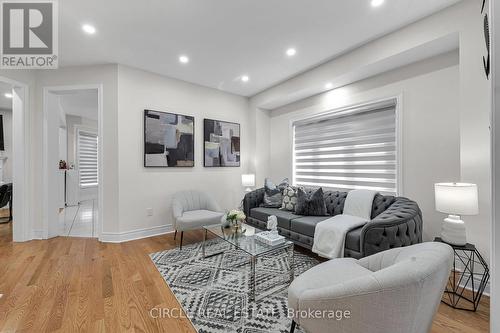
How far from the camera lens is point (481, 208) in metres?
2.04

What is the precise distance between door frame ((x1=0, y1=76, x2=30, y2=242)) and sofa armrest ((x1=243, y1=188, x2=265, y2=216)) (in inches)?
134

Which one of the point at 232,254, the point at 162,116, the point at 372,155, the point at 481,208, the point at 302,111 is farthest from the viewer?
the point at 302,111

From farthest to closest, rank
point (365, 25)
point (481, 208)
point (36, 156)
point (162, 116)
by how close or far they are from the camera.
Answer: point (162, 116), point (36, 156), point (365, 25), point (481, 208)

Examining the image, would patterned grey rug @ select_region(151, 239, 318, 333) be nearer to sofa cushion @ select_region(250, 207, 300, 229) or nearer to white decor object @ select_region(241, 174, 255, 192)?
sofa cushion @ select_region(250, 207, 300, 229)

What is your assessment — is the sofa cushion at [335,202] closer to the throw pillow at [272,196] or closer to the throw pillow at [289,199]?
the throw pillow at [289,199]

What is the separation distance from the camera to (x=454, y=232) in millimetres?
1979

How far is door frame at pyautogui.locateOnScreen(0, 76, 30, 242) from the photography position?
3318mm

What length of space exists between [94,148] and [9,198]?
2.93m

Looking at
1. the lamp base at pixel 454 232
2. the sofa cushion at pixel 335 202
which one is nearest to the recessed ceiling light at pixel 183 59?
the sofa cushion at pixel 335 202

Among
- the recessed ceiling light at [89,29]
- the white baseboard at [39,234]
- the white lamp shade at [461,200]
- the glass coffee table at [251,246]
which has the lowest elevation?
the white baseboard at [39,234]

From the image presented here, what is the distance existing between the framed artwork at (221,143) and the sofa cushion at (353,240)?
9.37 feet

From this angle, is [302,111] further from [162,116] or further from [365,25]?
[162,116]

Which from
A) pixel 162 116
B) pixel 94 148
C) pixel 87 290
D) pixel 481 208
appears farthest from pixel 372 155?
pixel 94 148

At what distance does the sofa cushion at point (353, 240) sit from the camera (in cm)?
225
